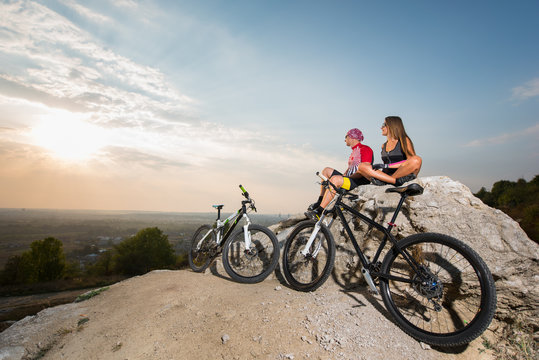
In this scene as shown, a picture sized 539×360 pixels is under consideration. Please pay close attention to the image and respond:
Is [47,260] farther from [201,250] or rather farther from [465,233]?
→ [465,233]

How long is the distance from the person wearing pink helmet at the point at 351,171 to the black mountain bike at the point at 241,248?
156cm

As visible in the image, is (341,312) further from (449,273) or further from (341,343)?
(449,273)

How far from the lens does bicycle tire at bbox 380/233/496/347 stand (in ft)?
11.6

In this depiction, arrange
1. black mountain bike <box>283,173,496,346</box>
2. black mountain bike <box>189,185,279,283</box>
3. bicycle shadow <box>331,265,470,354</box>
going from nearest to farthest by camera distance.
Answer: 1. black mountain bike <box>283,173,496,346</box>
2. bicycle shadow <box>331,265,470,354</box>
3. black mountain bike <box>189,185,279,283</box>

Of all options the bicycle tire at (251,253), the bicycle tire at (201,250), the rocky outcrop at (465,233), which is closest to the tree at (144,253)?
the bicycle tire at (201,250)

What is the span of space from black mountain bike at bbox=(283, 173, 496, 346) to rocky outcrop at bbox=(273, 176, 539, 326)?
0.51m

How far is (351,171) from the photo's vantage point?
667 centimetres

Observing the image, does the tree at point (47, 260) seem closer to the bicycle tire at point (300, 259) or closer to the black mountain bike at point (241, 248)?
the black mountain bike at point (241, 248)

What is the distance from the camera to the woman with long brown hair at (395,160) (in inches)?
226

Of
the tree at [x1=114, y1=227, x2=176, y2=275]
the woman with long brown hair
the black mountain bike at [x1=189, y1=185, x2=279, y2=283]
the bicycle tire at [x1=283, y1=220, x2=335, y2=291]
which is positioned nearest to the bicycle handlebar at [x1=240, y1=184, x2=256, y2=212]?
the black mountain bike at [x1=189, y1=185, x2=279, y2=283]

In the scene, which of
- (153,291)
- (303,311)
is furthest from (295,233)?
(153,291)

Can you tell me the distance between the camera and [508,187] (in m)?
54.0

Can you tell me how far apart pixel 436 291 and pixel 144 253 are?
4490cm

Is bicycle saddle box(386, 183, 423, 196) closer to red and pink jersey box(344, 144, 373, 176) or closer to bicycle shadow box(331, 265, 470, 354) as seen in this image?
bicycle shadow box(331, 265, 470, 354)
